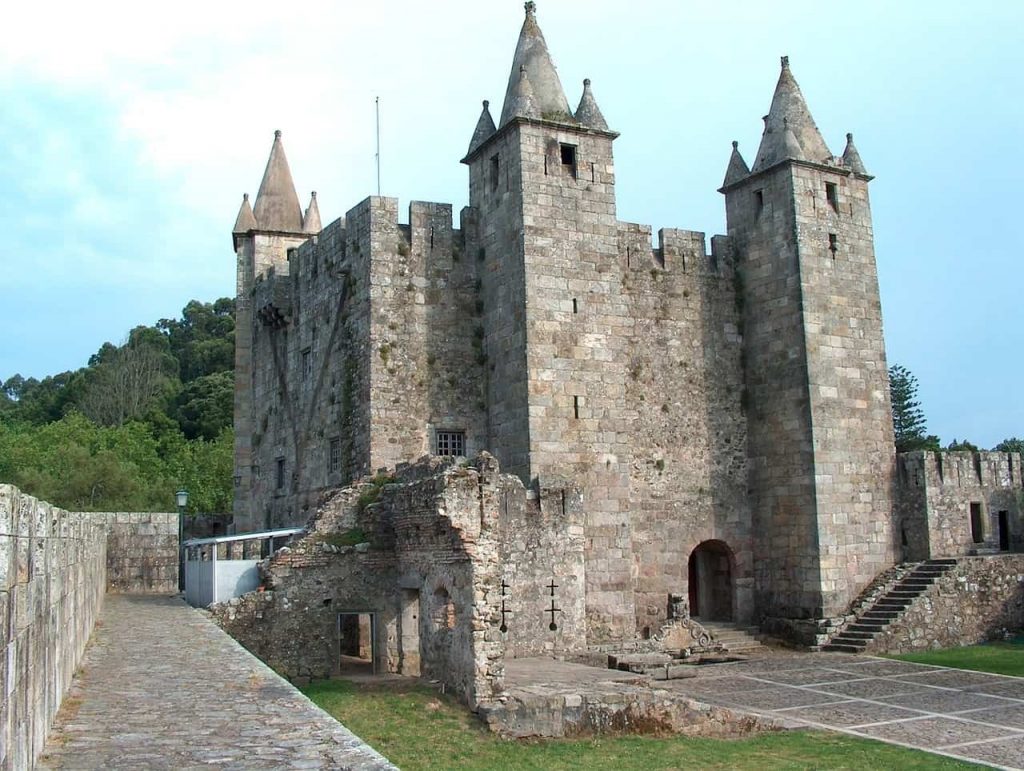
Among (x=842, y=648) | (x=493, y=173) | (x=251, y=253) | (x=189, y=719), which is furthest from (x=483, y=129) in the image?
(x=189, y=719)

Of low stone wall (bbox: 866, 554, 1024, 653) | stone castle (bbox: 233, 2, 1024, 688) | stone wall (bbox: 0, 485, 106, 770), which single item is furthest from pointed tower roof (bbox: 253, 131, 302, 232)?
stone wall (bbox: 0, 485, 106, 770)

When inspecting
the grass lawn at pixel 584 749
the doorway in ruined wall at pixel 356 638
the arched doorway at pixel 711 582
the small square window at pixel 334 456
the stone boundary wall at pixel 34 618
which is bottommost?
the grass lawn at pixel 584 749

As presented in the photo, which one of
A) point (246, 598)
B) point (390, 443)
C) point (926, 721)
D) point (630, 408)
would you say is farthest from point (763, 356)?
point (246, 598)

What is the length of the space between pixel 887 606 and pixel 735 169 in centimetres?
1186

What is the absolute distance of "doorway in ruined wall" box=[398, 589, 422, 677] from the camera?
67.1ft

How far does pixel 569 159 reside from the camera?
81.8ft

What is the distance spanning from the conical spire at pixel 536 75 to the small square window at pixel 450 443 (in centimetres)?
732

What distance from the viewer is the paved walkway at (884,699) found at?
48.5 feet

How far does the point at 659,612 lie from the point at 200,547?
10.9 meters

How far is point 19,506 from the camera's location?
5.55 metres

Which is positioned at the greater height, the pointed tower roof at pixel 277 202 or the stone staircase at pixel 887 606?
the pointed tower roof at pixel 277 202

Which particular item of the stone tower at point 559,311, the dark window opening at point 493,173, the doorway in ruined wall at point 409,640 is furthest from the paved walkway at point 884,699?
the dark window opening at point 493,173

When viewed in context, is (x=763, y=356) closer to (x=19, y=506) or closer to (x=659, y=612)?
(x=659, y=612)

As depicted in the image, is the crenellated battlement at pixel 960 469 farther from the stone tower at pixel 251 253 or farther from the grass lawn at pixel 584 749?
the stone tower at pixel 251 253
